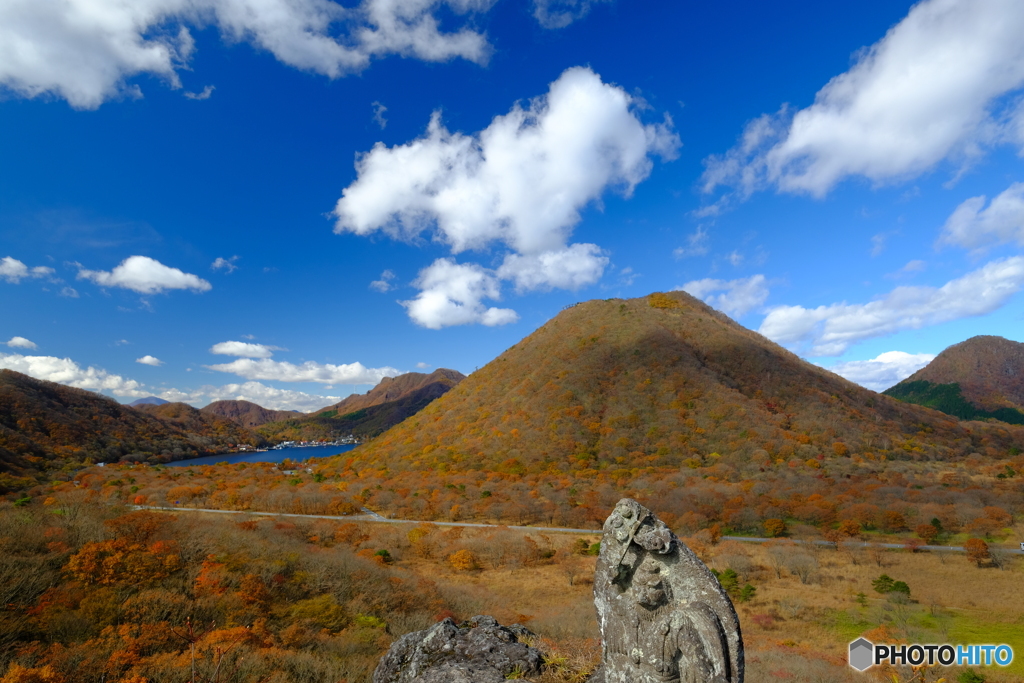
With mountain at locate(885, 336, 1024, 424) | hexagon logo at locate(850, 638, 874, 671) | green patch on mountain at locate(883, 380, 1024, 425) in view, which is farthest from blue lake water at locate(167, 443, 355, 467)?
mountain at locate(885, 336, 1024, 424)

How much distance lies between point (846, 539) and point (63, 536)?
42.2m

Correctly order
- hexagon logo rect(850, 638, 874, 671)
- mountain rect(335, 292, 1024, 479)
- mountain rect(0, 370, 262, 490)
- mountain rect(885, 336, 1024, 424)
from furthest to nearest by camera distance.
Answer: mountain rect(885, 336, 1024, 424), mountain rect(0, 370, 262, 490), mountain rect(335, 292, 1024, 479), hexagon logo rect(850, 638, 874, 671)

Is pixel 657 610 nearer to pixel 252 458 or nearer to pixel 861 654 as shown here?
pixel 861 654

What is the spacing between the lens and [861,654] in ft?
49.9

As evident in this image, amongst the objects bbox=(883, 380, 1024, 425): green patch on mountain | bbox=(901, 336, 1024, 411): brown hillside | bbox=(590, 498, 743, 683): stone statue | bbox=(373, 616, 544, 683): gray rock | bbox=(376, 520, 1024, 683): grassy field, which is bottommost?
bbox=(376, 520, 1024, 683): grassy field

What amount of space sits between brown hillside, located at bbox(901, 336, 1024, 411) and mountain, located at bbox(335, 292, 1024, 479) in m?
114

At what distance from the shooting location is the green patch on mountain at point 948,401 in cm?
12662

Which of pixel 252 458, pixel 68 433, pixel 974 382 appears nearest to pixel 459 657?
pixel 68 433

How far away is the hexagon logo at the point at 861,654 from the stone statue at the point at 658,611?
15.5 metres

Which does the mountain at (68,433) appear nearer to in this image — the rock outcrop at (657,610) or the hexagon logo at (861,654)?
the rock outcrop at (657,610)

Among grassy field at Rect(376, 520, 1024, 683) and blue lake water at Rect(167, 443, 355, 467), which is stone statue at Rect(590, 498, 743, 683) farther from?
blue lake water at Rect(167, 443, 355, 467)

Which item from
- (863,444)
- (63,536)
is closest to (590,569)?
(63,536)

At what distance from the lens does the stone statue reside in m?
4.41

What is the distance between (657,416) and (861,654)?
46109 mm
